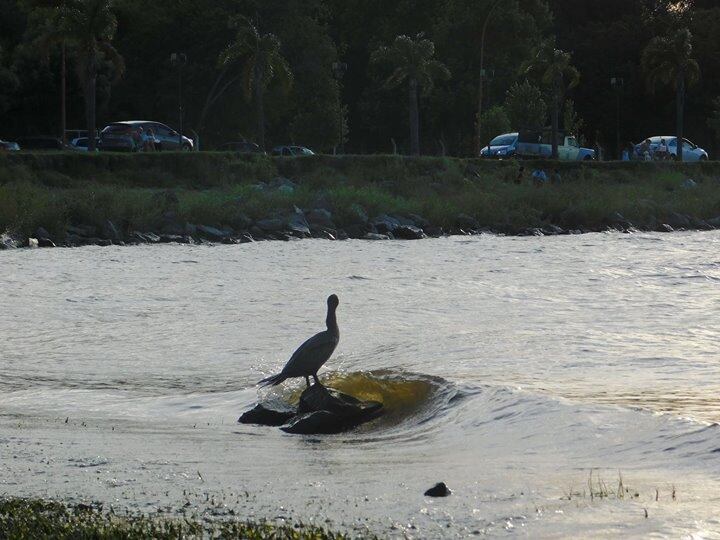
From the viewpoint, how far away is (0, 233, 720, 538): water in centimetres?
768

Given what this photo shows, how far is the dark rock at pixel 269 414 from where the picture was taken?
1076 centimetres

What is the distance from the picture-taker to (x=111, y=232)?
37.2 meters

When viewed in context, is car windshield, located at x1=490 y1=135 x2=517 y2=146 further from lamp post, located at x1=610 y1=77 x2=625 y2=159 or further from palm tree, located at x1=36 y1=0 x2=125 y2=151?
palm tree, located at x1=36 y1=0 x2=125 y2=151

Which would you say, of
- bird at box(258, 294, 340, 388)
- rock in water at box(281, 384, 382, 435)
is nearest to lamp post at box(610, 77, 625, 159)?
bird at box(258, 294, 340, 388)

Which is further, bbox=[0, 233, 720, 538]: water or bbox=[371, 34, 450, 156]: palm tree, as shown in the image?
bbox=[371, 34, 450, 156]: palm tree

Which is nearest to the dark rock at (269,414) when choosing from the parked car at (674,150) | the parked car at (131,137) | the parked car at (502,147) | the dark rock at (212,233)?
the dark rock at (212,233)

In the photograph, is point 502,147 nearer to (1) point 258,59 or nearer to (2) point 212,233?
(1) point 258,59

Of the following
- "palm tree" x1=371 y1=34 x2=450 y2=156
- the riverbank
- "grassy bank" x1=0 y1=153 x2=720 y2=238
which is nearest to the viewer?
the riverbank

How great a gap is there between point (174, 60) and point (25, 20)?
32.6 feet

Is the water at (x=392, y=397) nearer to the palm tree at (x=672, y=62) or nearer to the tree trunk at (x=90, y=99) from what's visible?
the tree trunk at (x=90, y=99)

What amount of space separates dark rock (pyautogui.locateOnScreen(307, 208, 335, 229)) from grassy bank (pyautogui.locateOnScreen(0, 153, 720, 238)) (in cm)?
47

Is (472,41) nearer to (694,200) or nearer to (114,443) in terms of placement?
(694,200)

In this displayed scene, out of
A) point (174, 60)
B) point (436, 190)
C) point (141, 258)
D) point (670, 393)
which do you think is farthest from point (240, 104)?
point (670, 393)

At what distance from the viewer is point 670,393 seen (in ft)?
39.5
